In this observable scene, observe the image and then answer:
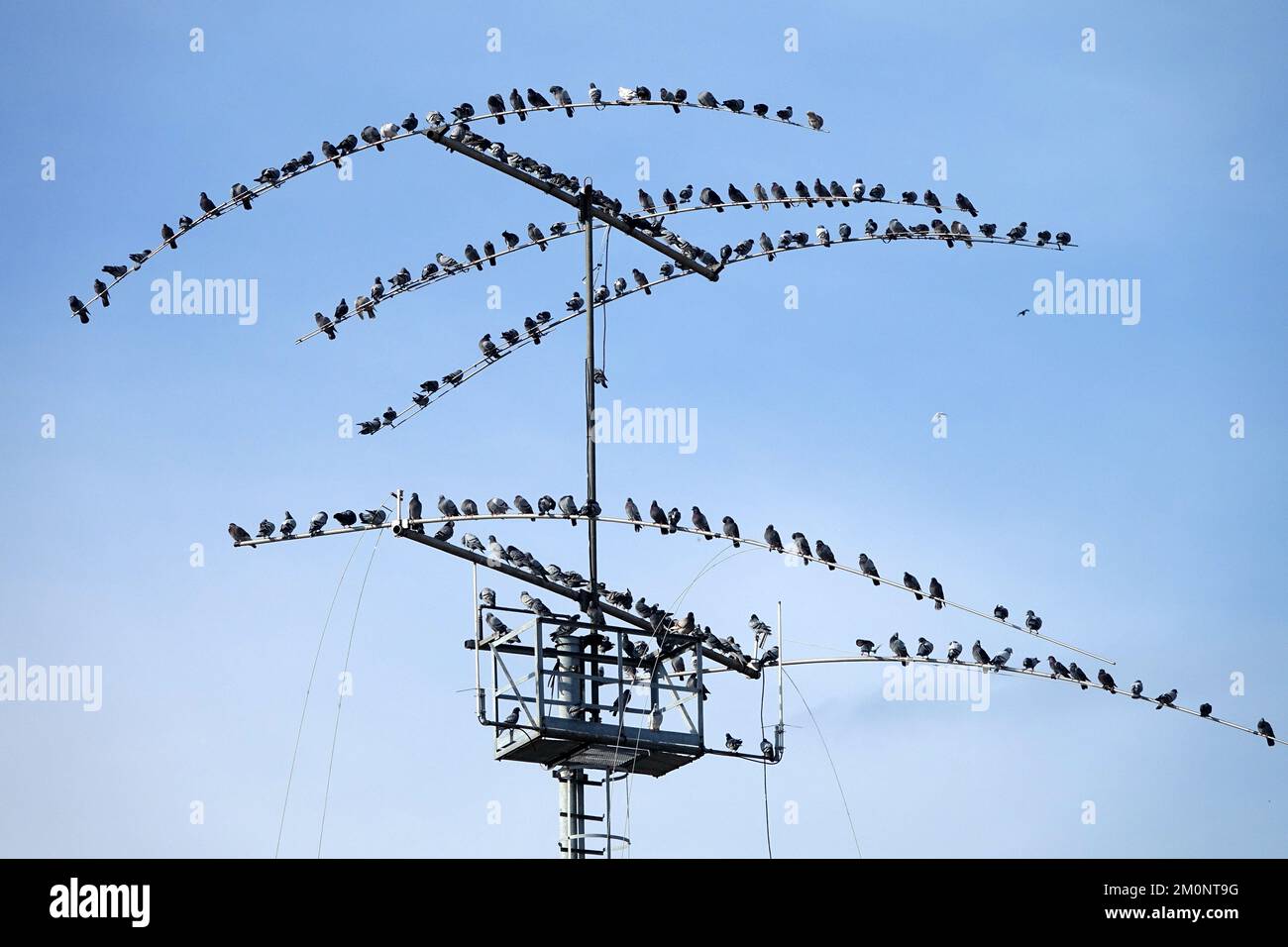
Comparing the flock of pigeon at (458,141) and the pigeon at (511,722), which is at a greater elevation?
the flock of pigeon at (458,141)

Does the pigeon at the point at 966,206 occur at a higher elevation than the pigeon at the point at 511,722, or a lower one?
higher

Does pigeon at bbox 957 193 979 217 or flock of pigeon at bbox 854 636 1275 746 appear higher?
pigeon at bbox 957 193 979 217

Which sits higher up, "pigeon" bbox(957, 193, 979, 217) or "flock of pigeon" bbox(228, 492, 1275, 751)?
"pigeon" bbox(957, 193, 979, 217)

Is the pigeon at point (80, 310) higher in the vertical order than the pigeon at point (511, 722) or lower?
higher

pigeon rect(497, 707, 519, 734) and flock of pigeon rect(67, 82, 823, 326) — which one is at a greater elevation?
flock of pigeon rect(67, 82, 823, 326)

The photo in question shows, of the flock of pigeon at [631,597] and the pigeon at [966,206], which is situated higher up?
the pigeon at [966,206]
